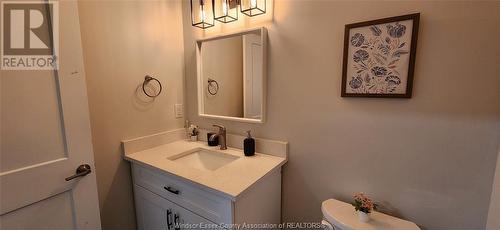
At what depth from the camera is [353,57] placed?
1.14 m

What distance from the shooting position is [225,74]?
167cm

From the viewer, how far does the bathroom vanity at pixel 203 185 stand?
107 cm

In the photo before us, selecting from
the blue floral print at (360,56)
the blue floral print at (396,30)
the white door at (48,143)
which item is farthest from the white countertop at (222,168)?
the blue floral print at (396,30)

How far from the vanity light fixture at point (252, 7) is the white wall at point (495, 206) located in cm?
135

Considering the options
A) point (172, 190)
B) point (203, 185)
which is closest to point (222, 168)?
point (203, 185)

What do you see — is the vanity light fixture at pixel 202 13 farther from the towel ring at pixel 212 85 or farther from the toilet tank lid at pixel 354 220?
the toilet tank lid at pixel 354 220

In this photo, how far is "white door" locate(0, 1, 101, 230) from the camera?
893mm

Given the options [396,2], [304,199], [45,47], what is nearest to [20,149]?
[45,47]

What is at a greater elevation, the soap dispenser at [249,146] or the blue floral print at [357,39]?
the blue floral print at [357,39]

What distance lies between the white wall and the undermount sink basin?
50.1 inches

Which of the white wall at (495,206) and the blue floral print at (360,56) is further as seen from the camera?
the blue floral print at (360,56)

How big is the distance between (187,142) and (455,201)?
168cm

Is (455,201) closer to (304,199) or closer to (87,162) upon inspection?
(304,199)

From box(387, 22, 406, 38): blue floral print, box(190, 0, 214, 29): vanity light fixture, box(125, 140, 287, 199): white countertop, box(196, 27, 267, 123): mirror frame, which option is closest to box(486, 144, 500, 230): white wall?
box(387, 22, 406, 38): blue floral print
